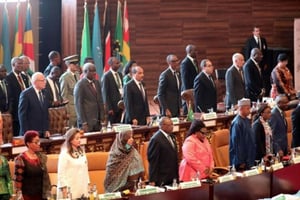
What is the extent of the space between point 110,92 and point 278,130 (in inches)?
111

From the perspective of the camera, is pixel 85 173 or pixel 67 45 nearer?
pixel 85 173

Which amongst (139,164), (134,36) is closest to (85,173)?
(139,164)

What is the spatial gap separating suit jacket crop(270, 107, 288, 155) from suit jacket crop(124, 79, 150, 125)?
6.34ft

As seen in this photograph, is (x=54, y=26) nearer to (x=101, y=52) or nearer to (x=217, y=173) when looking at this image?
(x=101, y=52)

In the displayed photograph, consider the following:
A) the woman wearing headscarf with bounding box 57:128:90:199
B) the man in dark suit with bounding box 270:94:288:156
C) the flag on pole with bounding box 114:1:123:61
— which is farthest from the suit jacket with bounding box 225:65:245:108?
the woman wearing headscarf with bounding box 57:128:90:199

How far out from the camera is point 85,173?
8.70 m

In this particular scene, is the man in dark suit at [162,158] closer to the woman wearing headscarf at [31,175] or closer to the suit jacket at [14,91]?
the woman wearing headscarf at [31,175]

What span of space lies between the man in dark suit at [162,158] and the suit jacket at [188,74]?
4286 millimetres

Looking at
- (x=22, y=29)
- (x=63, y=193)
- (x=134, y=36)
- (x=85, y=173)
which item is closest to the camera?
(x=63, y=193)

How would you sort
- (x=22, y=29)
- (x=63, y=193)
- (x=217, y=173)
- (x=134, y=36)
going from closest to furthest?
(x=63, y=193) < (x=217, y=173) < (x=22, y=29) < (x=134, y=36)

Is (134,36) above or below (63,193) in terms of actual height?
above

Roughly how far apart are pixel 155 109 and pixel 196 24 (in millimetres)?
2425

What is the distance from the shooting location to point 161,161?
9.29 metres

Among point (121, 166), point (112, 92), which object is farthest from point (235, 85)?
point (121, 166)
